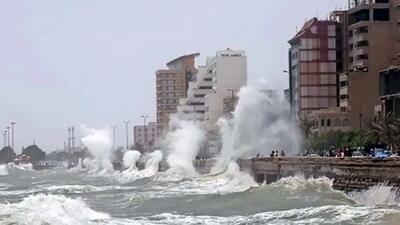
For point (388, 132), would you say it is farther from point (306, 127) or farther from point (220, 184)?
point (306, 127)

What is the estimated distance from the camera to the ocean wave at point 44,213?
22078mm

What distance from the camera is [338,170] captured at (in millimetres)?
47188

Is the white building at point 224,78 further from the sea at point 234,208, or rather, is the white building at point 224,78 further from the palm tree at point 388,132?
the sea at point 234,208

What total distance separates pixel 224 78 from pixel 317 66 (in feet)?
169

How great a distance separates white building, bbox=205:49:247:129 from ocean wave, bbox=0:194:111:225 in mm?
123670

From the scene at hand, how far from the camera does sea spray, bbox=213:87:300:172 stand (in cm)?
8231

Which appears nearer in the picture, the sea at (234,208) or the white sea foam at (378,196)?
the sea at (234,208)

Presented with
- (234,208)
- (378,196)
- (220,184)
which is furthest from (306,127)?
(378,196)

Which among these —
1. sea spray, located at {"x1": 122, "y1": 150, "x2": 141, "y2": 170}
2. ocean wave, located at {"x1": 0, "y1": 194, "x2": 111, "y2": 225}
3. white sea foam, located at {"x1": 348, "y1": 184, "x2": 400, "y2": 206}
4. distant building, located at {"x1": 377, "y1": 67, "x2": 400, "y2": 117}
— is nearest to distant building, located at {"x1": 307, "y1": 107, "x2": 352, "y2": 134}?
distant building, located at {"x1": 377, "y1": 67, "x2": 400, "y2": 117}

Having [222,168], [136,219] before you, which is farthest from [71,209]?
[222,168]

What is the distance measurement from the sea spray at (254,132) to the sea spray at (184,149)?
10.7 metres

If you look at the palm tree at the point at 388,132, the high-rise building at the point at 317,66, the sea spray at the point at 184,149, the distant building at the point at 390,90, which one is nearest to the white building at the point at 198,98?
the sea spray at the point at 184,149

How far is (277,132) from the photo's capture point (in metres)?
89.1

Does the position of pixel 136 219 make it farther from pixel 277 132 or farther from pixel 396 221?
pixel 277 132
